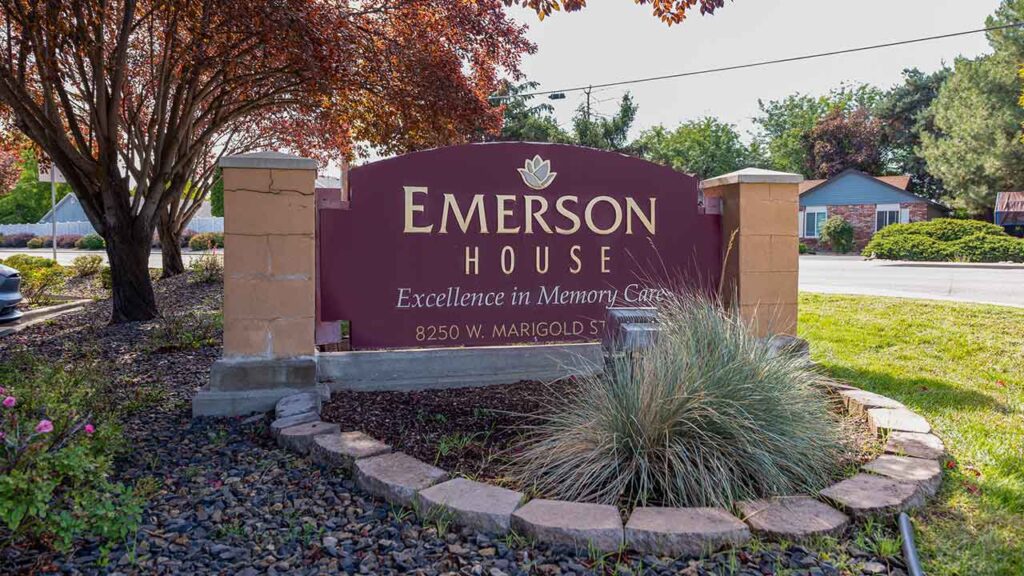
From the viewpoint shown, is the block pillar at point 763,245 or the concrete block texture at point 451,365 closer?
the concrete block texture at point 451,365

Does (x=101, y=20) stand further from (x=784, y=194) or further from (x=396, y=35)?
(x=784, y=194)

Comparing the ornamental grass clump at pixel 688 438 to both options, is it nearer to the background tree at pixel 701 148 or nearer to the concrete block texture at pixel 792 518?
the concrete block texture at pixel 792 518

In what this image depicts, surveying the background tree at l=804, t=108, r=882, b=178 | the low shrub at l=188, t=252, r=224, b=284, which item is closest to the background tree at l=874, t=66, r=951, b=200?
the background tree at l=804, t=108, r=882, b=178

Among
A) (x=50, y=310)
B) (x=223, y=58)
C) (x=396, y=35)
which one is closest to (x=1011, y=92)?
(x=396, y=35)

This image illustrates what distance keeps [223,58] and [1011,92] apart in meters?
29.7

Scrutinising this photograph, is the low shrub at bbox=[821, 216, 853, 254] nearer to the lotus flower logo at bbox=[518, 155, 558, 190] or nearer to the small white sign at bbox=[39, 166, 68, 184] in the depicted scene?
the small white sign at bbox=[39, 166, 68, 184]

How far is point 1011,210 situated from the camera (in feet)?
90.0

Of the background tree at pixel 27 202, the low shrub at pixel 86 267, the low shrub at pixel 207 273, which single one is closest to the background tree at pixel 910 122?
the low shrub at pixel 207 273

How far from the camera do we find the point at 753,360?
298 centimetres

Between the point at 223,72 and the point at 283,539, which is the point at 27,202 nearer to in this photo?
the point at 223,72

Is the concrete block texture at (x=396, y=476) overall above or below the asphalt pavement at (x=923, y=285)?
below

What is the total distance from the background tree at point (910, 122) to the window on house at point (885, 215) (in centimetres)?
954

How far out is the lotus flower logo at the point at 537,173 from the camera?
14.3ft

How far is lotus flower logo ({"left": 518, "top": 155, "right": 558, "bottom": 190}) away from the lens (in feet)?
14.3
